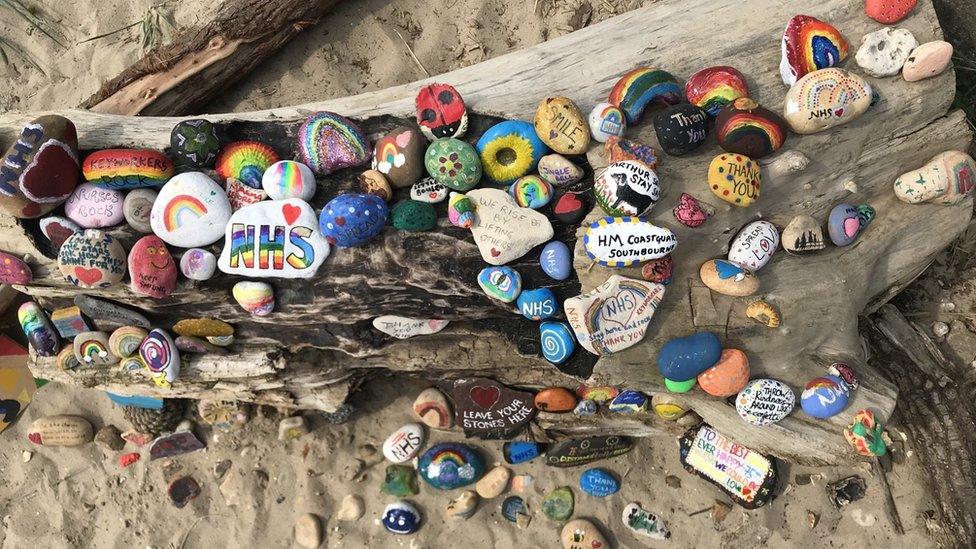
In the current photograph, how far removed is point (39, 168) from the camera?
317cm

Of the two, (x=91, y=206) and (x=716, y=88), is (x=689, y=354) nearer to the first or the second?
(x=716, y=88)

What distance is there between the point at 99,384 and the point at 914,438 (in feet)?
15.2

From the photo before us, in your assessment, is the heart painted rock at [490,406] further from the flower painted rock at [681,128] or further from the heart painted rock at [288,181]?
the flower painted rock at [681,128]

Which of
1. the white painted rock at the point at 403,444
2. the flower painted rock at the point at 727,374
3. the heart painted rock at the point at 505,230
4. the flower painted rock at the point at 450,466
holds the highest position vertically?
the heart painted rock at the point at 505,230

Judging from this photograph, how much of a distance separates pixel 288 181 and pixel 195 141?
0.50 m

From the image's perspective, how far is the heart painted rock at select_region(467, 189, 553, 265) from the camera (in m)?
3.10

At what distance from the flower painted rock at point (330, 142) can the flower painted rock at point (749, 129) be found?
5.43 feet

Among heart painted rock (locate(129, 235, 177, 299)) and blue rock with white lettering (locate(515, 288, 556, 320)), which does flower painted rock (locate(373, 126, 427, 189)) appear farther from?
heart painted rock (locate(129, 235, 177, 299))

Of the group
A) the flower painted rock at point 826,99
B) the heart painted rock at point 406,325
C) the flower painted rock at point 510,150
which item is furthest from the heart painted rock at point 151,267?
the flower painted rock at point 826,99

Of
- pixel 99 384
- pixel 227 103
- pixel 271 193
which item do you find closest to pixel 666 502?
pixel 271 193

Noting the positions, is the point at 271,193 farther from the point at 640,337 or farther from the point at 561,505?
the point at 561,505

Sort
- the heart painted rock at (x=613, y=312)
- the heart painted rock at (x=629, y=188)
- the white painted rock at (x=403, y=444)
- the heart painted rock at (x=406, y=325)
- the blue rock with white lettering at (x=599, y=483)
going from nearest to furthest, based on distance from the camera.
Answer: the heart painted rock at (x=629, y=188) → the heart painted rock at (x=613, y=312) → the heart painted rock at (x=406, y=325) → the blue rock with white lettering at (x=599, y=483) → the white painted rock at (x=403, y=444)

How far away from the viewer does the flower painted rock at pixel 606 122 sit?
10.3 ft

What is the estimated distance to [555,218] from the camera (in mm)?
3199
